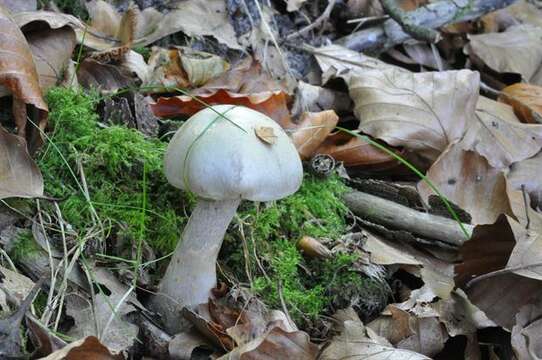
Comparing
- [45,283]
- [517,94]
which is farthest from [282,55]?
[45,283]

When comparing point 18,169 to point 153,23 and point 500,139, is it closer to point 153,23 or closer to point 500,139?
point 153,23

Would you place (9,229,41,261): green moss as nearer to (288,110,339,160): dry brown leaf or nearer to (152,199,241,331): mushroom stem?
(152,199,241,331): mushroom stem

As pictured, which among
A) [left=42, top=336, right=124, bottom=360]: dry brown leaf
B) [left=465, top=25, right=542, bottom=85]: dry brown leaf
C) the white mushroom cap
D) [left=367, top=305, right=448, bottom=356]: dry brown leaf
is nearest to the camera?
[left=42, top=336, right=124, bottom=360]: dry brown leaf

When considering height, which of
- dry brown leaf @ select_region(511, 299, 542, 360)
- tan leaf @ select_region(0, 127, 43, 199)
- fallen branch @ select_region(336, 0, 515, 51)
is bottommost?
dry brown leaf @ select_region(511, 299, 542, 360)

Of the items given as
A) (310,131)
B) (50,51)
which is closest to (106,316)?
(50,51)

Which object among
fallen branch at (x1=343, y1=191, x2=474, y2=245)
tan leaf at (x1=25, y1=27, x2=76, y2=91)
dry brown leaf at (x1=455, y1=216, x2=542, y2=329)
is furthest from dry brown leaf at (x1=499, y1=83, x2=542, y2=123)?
tan leaf at (x1=25, y1=27, x2=76, y2=91)

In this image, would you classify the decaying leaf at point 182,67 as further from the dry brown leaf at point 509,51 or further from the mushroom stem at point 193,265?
the dry brown leaf at point 509,51
